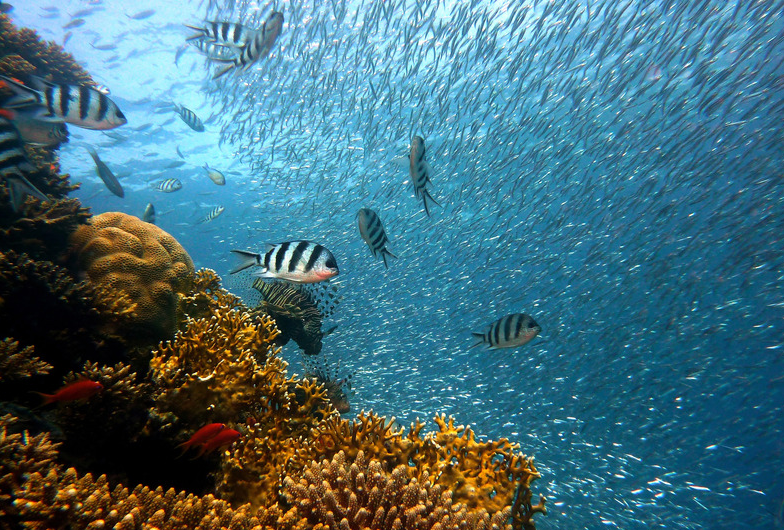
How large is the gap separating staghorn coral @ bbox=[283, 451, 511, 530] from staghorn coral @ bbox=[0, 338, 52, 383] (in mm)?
2313

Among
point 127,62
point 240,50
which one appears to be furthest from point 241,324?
point 127,62

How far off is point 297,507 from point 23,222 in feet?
15.3

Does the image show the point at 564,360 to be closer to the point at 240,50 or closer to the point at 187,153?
the point at 240,50

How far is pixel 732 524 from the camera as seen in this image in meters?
23.0

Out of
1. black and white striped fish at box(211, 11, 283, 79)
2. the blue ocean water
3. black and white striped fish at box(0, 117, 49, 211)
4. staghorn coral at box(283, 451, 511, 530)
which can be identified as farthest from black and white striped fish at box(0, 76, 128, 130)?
the blue ocean water

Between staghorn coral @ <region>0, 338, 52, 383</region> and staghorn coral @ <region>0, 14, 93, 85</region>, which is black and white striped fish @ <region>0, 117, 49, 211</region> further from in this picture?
staghorn coral @ <region>0, 14, 93, 85</region>

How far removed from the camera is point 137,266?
427 cm

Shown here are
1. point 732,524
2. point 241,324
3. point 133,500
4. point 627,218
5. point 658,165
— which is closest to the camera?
point 133,500

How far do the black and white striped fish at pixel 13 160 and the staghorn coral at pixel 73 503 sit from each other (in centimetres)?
235

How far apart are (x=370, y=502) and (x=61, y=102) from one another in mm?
4897

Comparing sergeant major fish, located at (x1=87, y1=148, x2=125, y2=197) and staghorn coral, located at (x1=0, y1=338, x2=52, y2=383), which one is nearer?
staghorn coral, located at (x1=0, y1=338, x2=52, y2=383)

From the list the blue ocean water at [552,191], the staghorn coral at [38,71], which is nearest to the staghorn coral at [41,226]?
the staghorn coral at [38,71]

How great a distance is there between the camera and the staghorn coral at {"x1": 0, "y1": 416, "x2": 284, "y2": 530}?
5.70 ft

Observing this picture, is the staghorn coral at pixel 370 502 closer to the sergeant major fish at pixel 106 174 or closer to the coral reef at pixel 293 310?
the coral reef at pixel 293 310
